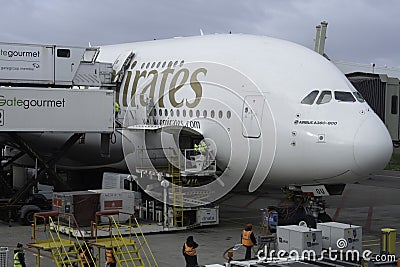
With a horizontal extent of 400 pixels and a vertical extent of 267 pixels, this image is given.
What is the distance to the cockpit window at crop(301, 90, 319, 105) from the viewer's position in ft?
61.4

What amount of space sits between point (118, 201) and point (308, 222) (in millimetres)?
6073

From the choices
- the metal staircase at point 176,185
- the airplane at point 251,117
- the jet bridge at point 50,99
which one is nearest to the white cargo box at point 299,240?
the airplane at point 251,117

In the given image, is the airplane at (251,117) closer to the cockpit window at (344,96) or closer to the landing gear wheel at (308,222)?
the cockpit window at (344,96)

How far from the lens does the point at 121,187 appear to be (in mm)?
23078

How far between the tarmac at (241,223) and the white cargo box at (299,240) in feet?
6.12

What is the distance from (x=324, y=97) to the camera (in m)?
18.9

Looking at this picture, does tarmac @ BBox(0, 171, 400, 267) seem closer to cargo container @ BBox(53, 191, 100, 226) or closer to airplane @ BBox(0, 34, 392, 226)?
cargo container @ BBox(53, 191, 100, 226)

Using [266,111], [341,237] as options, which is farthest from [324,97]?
[341,237]

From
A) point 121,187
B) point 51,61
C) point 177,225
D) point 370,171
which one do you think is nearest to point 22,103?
point 51,61

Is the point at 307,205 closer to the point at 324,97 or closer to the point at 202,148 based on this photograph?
the point at 324,97

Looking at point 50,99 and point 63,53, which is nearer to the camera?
point 50,99

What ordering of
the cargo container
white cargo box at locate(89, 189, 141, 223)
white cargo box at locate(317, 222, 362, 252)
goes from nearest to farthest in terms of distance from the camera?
white cargo box at locate(317, 222, 362, 252) → the cargo container → white cargo box at locate(89, 189, 141, 223)

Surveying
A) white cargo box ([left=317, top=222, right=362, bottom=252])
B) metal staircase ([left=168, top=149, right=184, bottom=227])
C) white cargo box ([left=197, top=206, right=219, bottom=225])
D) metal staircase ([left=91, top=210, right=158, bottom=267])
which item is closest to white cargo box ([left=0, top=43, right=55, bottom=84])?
metal staircase ([left=168, top=149, right=184, bottom=227])

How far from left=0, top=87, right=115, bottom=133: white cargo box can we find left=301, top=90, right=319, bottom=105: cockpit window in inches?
260
